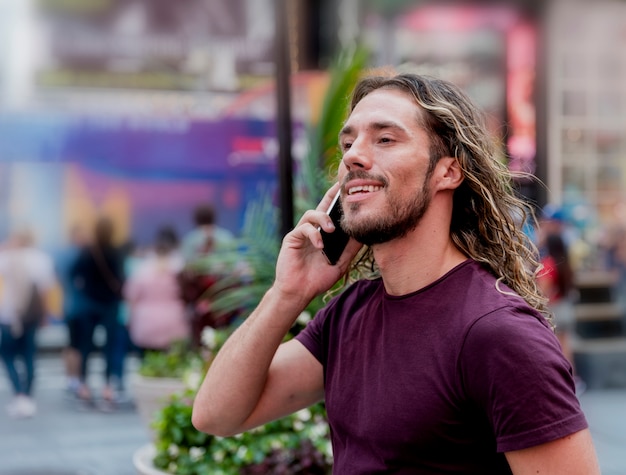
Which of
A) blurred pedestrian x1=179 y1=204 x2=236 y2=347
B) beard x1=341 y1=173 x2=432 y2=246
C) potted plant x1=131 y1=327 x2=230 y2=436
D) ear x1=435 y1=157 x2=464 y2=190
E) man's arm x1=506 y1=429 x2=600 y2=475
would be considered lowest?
potted plant x1=131 y1=327 x2=230 y2=436

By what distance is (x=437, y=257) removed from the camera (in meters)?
2.01

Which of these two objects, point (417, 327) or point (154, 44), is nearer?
point (417, 327)

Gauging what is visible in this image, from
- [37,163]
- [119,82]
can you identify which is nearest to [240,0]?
[119,82]

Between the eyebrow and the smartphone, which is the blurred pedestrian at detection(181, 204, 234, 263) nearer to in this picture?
the smartphone

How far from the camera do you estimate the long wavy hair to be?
2.04m

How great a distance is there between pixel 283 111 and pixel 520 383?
11.3 feet

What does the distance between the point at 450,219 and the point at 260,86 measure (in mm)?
11890

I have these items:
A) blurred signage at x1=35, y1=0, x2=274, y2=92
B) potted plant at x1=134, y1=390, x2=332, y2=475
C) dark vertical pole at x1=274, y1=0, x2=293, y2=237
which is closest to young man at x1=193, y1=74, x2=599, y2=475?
potted plant at x1=134, y1=390, x2=332, y2=475

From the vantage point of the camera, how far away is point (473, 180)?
6.81 feet

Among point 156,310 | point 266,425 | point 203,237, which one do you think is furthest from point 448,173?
point 203,237

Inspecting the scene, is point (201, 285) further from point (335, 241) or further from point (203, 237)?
point (335, 241)

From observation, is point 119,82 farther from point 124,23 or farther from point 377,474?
point 377,474

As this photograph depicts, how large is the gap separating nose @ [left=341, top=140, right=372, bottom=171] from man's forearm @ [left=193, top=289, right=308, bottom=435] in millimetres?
357

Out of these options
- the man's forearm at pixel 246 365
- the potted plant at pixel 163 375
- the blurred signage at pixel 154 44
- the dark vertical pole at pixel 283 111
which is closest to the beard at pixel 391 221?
the man's forearm at pixel 246 365
